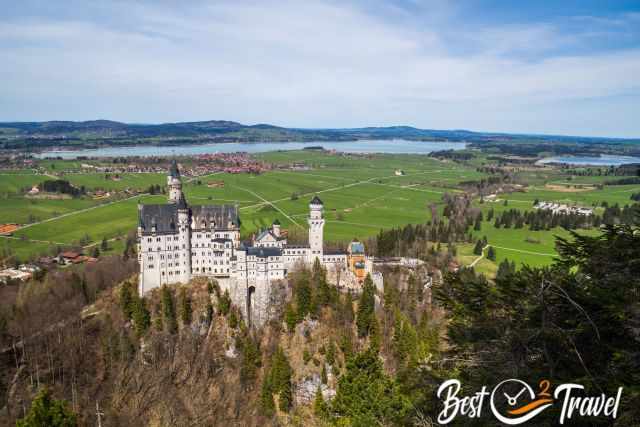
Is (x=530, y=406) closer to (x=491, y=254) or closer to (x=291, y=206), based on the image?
(x=491, y=254)

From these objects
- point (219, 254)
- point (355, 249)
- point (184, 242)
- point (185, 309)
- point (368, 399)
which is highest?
point (184, 242)

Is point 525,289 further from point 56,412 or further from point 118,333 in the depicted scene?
point 118,333

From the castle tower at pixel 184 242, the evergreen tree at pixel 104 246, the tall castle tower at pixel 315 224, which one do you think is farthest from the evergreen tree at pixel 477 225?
the evergreen tree at pixel 104 246

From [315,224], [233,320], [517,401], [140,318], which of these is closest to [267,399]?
[233,320]

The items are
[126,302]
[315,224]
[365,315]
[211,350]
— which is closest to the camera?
[126,302]

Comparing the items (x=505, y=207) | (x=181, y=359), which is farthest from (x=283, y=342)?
(x=505, y=207)

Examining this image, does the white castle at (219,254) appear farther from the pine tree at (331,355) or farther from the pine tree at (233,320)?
the pine tree at (331,355)
